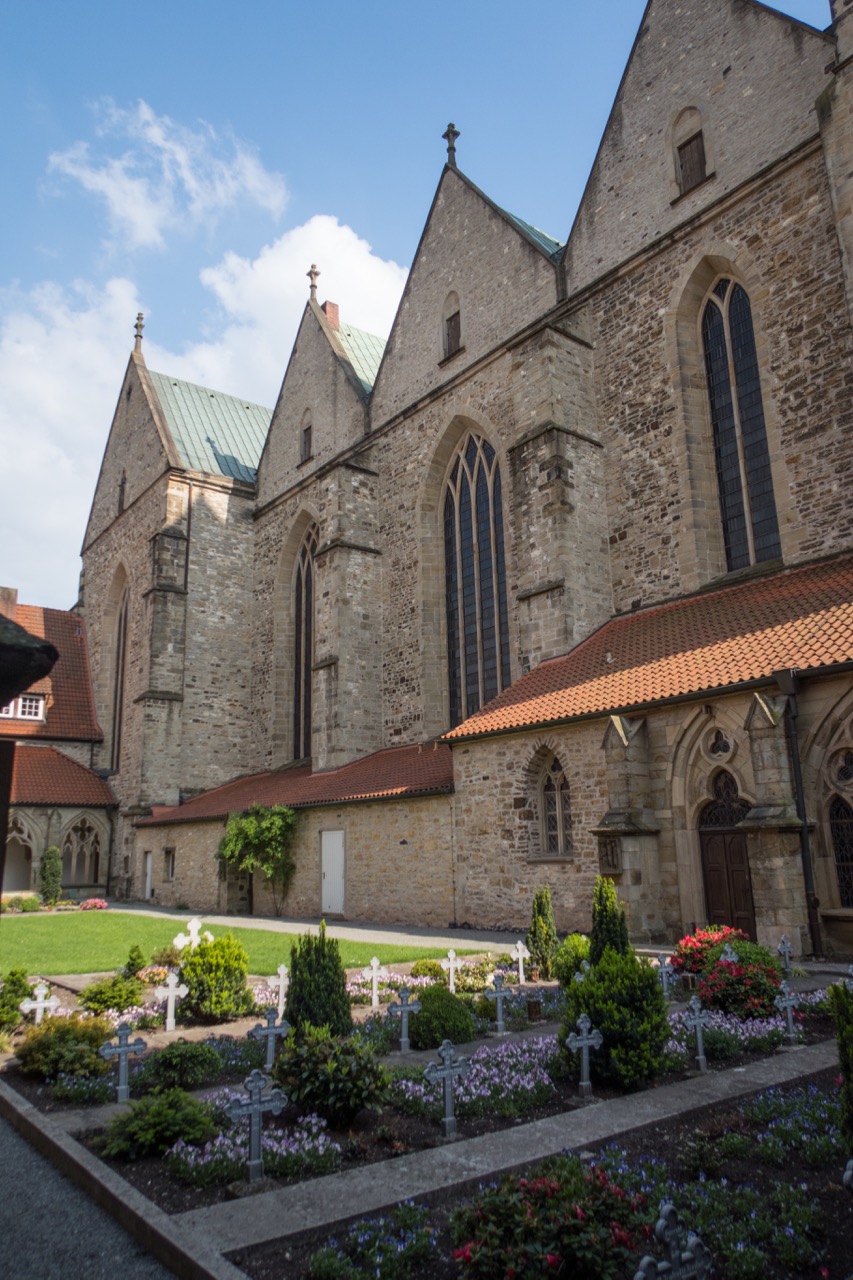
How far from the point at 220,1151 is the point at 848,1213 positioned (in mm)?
3329

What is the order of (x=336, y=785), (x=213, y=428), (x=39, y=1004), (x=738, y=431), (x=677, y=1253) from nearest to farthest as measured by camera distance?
(x=677, y=1253) → (x=39, y=1004) → (x=738, y=431) → (x=336, y=785) → (x=213, y=428)

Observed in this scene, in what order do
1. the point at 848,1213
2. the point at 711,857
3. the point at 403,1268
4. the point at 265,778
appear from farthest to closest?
the point at 265,778, the point at 711,857, the point at 848,1213, the point at 403,1268

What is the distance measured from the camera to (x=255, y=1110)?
480 centimetres

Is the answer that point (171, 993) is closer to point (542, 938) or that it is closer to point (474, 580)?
point (542, 938)

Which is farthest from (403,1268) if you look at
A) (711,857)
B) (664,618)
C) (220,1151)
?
(664,618)

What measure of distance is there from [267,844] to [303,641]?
857cm

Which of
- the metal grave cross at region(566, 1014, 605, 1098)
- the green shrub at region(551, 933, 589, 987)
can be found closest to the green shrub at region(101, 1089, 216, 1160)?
the metal grave cross at region(566, 1014, 605, 1098)

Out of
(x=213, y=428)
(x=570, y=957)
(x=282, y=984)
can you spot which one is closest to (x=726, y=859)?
(x=570, y=957)

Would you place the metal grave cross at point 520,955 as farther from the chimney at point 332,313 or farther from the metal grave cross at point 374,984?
the chimney at point 332,313

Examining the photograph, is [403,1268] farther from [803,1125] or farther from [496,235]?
[496,235]

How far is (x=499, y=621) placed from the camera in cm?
2119

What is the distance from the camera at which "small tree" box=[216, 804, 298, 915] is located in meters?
21.8

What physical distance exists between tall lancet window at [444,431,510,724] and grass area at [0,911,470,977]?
25.2ft

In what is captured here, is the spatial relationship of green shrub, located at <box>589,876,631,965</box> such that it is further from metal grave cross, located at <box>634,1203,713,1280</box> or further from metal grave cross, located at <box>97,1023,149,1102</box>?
metal grave cross, located at <box>634,1203,713,1280</box>
